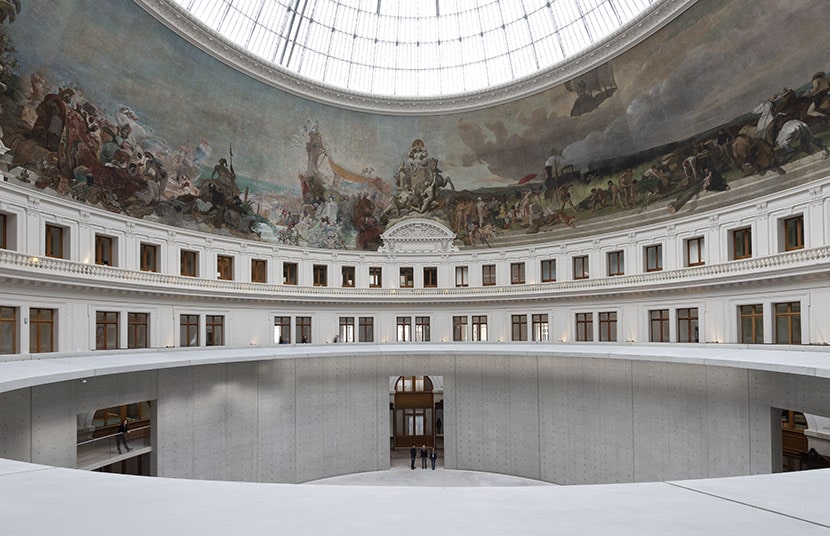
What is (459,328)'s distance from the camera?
137ft

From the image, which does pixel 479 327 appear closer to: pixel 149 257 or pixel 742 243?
pixel 742 243

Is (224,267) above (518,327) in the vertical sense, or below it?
above

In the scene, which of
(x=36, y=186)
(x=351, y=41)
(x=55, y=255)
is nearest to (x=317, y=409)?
(x=55, y=255)

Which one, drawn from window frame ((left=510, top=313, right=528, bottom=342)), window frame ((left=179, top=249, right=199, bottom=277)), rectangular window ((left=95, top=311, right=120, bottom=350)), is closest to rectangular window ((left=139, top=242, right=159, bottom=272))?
window frame ((left=179, top=249, right=199, bottom=277))

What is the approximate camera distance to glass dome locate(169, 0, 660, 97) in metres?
37.7

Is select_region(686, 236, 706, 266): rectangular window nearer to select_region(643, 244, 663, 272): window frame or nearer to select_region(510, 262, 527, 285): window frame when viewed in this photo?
select_region(643, 244, 663, 272): window frame

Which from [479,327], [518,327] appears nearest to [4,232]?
[479,327]

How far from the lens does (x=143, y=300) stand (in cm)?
3012

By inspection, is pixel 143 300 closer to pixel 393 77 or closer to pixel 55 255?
pixel 55 255

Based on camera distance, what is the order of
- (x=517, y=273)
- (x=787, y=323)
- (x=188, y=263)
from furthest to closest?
(x=517, y=273)
(x=188, y=263)
(x=787, y=323)

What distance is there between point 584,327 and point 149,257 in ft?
96.1

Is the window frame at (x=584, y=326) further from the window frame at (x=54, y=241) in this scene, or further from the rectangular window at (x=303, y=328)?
the window frame at (x=54, y=241)

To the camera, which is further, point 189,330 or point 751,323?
point 189,330

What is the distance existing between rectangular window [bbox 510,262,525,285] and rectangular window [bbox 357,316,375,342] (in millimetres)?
11764
